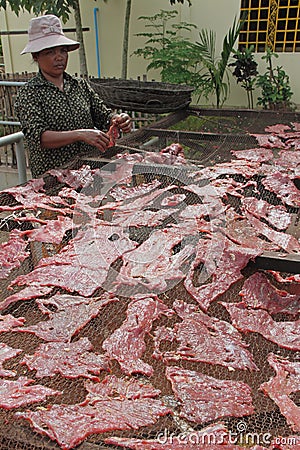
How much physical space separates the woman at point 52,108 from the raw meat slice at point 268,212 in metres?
1.00

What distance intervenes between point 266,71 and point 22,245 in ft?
19.4

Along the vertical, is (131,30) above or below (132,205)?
above

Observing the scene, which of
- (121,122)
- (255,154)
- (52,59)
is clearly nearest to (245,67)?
(255,154)

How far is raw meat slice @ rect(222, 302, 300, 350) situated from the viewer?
58.8 inches

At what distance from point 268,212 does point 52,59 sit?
1.65 metres

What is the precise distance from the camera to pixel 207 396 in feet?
4.16

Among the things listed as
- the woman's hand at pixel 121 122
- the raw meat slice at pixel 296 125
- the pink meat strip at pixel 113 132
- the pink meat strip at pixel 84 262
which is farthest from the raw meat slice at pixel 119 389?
the raw meat slice at pixel 296 125

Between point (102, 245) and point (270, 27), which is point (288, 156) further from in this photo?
point (270, 27)

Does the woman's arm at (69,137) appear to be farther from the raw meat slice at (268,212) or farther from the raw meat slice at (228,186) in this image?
the raw meat slice at (268,212)

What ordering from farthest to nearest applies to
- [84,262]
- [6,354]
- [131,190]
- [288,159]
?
[288,159]
[131,190]
[84,262]
[6,354]

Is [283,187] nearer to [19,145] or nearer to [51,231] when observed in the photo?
[51,231]

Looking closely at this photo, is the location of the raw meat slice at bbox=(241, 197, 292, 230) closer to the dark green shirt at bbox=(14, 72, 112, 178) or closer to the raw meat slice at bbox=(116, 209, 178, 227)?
the raw meat slice at bbox=(116, 209, 178, 227)

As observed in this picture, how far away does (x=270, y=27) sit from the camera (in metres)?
6.73

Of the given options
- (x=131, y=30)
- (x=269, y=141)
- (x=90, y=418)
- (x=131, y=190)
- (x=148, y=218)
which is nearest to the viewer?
(x=90, y=418)
